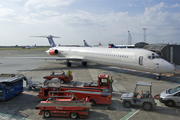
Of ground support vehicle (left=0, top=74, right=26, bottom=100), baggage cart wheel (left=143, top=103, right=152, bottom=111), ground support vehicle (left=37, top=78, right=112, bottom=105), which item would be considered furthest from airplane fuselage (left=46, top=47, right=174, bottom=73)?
ground support vehicle (left=0, top=74, right=26, bottom=100)

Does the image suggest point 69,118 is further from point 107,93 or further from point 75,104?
point 107,93

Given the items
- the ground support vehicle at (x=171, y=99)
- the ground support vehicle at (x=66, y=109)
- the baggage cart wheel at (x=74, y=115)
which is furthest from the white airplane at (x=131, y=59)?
the baggage cart wheel at (x=74, y=115)

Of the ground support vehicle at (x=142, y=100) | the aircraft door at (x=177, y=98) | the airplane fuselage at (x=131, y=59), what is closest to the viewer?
the ground support vehicle at (x=142, y=100)

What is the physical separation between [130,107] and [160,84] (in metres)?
6.66

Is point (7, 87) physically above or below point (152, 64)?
below

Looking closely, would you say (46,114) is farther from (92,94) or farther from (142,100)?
(142,100)

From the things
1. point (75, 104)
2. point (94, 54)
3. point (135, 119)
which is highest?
point (94, 54)

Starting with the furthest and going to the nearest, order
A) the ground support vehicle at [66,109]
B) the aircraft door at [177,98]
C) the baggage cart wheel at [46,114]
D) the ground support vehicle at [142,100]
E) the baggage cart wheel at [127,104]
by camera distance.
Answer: the baggage cart wheel at [127,104] → the aircraft door at [177,98] → the ground support vehicle at [142,100] → the baggage cart wheel at [46,114] → the ground support vehicle at [66,109]

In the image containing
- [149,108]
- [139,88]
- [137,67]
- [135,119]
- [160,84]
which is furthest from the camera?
[137,67]

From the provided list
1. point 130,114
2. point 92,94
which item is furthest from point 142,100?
point 92,94

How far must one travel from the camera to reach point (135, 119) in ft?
25.2

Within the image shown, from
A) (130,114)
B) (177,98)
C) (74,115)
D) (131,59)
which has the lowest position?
(130,114)

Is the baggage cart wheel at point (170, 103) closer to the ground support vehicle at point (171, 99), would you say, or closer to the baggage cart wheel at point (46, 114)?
the ground support vehicle at point (171, 99)

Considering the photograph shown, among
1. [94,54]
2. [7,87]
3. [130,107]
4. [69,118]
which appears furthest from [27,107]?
[94,54]
